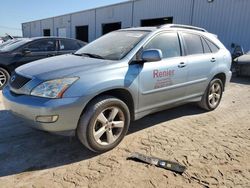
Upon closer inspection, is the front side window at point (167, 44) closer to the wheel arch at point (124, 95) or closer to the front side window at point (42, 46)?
the wheel arch at point (124, 95)

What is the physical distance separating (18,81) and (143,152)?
78.4 inches

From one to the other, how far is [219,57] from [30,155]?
161 inches

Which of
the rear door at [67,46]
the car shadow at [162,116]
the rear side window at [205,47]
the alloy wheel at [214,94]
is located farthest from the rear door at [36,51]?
the alloy wheel at [214,94]

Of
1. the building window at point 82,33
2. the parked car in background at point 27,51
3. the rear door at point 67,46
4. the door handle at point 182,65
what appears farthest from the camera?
the building window at point 82,33

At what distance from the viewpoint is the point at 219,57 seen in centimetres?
527

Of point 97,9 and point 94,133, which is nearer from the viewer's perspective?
point 94,133

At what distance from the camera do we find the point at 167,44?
425 cm

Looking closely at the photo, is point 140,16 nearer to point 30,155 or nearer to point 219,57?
point 219,57

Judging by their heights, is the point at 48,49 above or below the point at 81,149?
above

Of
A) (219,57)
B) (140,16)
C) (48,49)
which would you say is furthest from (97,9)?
(219,57)

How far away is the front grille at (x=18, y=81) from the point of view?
3303 mm

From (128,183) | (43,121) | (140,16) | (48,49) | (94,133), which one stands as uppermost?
(140,16)

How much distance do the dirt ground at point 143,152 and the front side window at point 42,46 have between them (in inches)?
117

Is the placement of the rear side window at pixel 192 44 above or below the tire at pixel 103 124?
above
